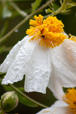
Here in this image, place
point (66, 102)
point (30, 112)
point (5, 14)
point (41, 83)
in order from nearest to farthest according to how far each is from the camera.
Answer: point (41, 83) < point (66, 102) < point (5, 14) < point (30, 112)

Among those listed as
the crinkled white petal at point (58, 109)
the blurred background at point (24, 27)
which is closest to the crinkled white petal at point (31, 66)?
the crinkled white petal at point (58, 109)

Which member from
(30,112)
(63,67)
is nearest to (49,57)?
(63,67)

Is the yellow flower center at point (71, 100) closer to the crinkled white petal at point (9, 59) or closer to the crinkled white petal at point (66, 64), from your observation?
the crinkled white petal at point (66, 64)

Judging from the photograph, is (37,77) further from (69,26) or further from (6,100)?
(69,26)

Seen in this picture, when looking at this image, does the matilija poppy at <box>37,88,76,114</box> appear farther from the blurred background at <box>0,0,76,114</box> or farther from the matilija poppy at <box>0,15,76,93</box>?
the blurred background at <box>0,0,76,114</box>

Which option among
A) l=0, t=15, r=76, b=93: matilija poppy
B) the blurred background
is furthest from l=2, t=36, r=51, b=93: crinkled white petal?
the blurred background

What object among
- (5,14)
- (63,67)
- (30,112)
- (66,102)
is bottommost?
(30,112)

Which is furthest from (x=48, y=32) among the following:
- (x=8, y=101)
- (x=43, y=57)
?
(x=8, y=101)
